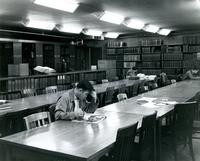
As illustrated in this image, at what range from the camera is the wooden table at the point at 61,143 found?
1.93m

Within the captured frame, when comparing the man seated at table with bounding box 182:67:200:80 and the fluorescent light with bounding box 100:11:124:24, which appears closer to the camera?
the fluorescent light with bounding box 100:11:124:24

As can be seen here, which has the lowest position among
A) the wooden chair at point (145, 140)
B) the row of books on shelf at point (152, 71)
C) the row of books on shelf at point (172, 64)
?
the wooden chair at point (145, 140)

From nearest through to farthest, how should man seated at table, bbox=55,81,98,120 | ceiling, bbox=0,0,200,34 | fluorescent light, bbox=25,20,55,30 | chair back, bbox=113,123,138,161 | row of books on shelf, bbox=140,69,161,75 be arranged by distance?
chair back, bbox=113,123,138,161 < man seated at table, bbox=55,81,98,120 < ceiling, bbox=0,0,200,34 < fluorescent light, bbox=25,20,55,30 < row of books on shelf, bbox=140,69,161,75

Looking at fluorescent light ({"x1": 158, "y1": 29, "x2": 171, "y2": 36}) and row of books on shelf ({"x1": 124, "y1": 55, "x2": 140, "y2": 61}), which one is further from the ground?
fluorescent light ({"x1": 158, "y1": 29, "x2": 171, "y2": 36})

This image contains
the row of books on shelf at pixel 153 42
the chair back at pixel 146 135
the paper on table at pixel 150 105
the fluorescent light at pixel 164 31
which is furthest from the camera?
the row of books on shelf at pixel 153 42

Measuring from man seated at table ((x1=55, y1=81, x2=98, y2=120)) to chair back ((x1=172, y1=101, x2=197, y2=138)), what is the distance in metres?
1.04

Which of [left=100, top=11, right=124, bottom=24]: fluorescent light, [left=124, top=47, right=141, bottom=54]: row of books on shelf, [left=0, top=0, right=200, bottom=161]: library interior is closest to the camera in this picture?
[left=0, top=0, right=200, bottom=161]: library interior

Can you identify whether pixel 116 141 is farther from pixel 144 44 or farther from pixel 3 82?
pixel 144 44

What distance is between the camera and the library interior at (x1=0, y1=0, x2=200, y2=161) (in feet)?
7.42

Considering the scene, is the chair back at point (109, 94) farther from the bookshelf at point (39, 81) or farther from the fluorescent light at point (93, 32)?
the fluorescent light at point (93, 32)

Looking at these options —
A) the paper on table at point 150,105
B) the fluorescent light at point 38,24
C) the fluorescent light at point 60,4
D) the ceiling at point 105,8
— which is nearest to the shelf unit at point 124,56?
the fluorescent light at point 38,24

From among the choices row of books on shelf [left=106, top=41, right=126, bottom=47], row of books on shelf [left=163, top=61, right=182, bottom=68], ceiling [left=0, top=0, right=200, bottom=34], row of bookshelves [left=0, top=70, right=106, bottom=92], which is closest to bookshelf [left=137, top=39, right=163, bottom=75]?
row of books on shelf [left=163, top=61, right=182, bottom=68]

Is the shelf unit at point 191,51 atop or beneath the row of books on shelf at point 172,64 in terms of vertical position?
atop

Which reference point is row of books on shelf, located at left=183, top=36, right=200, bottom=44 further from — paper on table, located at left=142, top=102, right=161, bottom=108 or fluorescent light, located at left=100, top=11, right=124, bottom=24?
paper on table, located at left=142, top=102, right=161, bottom=108
